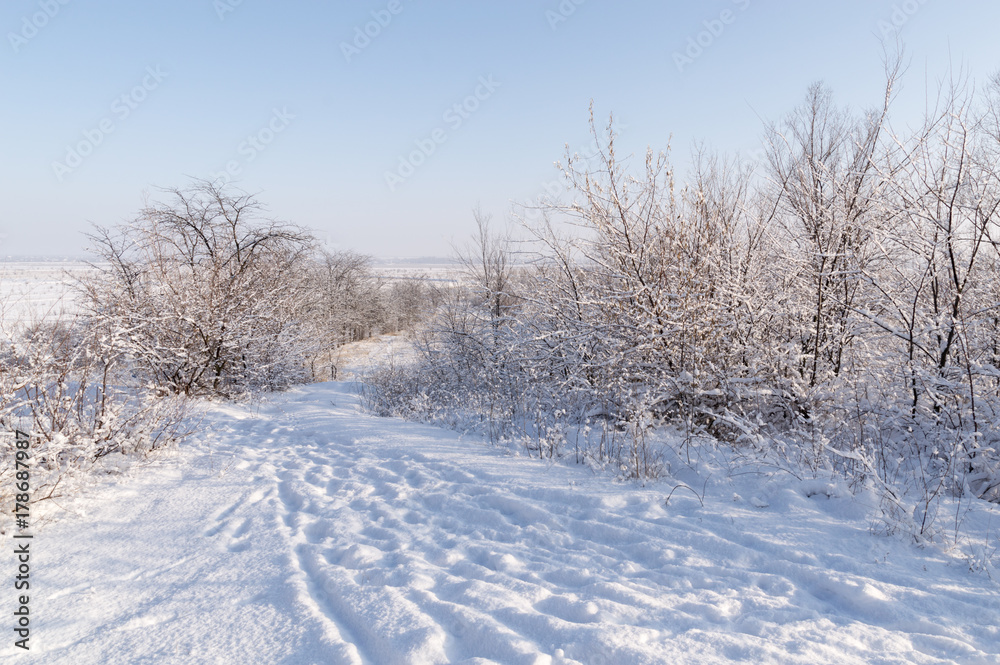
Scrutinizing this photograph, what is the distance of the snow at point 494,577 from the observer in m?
2.02

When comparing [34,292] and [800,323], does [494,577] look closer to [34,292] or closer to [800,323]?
[800,323]

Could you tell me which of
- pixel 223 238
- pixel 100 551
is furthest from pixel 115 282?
pixel 100 551

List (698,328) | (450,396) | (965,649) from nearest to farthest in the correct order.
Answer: (965,649), (698,328), (450,396)

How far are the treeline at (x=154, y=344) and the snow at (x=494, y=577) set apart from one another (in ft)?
2.25

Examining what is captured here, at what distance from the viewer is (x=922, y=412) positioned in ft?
15.1

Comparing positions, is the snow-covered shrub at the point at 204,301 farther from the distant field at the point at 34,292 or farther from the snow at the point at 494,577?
the snow at the point at 494,577

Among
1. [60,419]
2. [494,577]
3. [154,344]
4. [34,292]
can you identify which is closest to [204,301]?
[154,344]

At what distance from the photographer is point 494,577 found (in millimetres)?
2574

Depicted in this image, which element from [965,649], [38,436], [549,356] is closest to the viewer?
[965,649]

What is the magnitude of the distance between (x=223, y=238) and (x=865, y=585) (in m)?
12.5

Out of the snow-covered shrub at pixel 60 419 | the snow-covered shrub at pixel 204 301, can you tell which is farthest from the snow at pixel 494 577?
the snow-covered shrub at pixel 204 301

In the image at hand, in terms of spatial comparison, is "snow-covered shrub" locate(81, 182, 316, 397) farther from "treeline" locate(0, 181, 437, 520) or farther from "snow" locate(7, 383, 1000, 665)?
"snow" locate(7, 383, 1000, 665)

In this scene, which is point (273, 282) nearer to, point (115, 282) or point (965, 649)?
point (115, 282)

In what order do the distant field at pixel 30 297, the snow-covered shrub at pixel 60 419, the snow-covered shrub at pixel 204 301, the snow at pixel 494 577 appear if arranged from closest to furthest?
the snow at pixel 494 577 → the snow-covered shrub at pixel 60 419 → the distant field at pixel 30 297 → the snow-covered shrub at pixel 204 301
